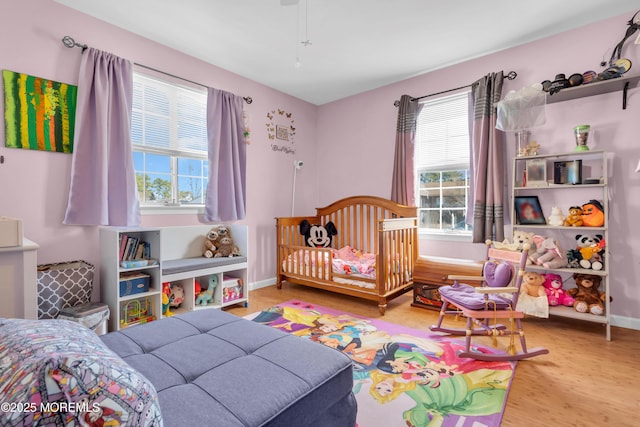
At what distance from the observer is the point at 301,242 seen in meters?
4.04

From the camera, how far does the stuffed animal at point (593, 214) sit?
2371mm

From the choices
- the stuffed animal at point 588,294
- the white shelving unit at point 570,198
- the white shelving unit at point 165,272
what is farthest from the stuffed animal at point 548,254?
the white shelving unit at point 165,272

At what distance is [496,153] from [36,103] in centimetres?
375

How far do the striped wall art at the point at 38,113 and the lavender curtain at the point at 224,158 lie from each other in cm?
116

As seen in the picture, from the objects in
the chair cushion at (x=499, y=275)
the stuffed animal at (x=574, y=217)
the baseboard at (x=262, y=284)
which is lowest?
the baseboard at (x=262, y=284)

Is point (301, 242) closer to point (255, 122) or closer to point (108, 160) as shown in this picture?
point (255, 122)

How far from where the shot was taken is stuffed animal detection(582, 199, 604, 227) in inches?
93.4

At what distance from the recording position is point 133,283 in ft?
7.78

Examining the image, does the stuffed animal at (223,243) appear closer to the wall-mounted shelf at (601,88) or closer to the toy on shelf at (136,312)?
the toy on shelf at (136,312)

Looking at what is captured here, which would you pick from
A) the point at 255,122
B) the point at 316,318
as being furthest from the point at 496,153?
the point at 255,122

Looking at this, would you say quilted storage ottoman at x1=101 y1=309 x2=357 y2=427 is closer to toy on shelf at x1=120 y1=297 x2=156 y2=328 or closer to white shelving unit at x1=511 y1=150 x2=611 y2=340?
toy on shelf at x1=120 y1=297 x2=156 y2=328

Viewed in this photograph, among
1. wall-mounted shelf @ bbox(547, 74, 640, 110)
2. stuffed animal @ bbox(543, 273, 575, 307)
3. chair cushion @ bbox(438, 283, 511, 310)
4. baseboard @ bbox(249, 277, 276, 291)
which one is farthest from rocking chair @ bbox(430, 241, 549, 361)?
baseboard @ bbox(249, 277, 276, 291)

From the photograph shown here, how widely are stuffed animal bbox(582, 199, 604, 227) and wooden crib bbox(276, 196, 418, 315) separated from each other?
4.58 ft

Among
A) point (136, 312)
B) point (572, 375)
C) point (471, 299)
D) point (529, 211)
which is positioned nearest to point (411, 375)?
point (471, 299)
